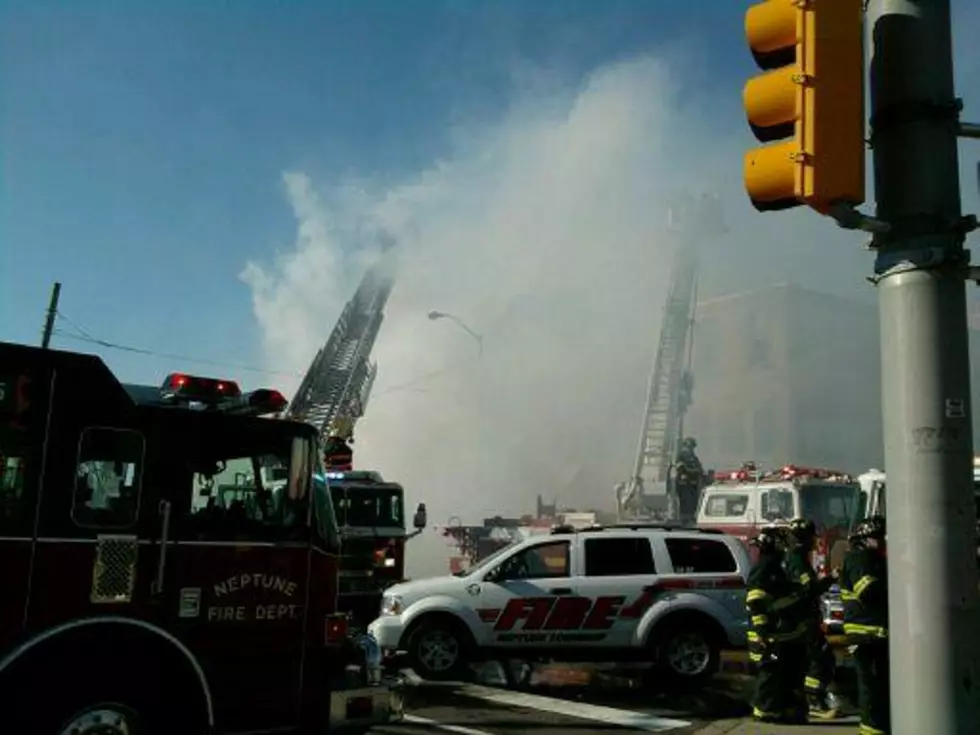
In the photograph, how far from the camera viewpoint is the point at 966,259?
3.34 meters

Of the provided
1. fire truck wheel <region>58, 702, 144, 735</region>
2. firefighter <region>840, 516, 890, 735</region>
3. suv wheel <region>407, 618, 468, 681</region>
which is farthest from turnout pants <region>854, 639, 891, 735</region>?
fire truck wheel <region>58, 702, 144, 735</region>

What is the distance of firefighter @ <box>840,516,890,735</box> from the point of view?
6.23m

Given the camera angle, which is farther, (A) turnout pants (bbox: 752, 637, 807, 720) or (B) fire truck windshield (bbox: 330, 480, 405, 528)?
(B) fire truck windshield (bbox: 330, 480, 405, 528)

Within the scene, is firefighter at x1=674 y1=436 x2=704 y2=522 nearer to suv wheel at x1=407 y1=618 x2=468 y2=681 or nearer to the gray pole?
suv wheel at x1=407 y1=618 x2=468 y2=681

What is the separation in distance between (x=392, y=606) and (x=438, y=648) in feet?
2.09

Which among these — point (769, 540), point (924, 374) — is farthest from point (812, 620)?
point (924, 374)

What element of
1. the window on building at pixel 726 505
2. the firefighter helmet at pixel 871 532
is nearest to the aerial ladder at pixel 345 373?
the window on building at pixel 726 505

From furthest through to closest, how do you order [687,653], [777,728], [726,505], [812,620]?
[726,505] < [687,653] < [812,620] < [777,728]

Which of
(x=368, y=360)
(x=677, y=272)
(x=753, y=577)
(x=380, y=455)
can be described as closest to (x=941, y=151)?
(x=753, y=577)

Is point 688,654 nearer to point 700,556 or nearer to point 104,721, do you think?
point 700,556

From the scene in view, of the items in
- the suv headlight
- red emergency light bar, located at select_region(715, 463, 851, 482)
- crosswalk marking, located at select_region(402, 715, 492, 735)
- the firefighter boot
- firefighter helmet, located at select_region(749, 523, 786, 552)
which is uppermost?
red emergency light bar, located at select_region(715, 463, 851, 482)

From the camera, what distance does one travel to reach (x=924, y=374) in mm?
3271

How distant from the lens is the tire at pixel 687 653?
943cm

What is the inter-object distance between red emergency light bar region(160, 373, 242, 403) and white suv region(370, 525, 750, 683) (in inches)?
188
